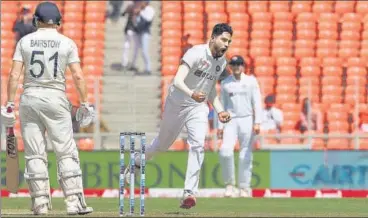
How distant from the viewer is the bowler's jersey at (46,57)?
12.7 meters

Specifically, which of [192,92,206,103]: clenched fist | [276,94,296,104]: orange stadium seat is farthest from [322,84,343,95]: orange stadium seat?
[192,92,206,103]: clenched fist

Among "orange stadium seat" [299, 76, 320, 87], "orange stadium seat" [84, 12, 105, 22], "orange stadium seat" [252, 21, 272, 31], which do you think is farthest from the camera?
"orange stadium seat" [84, 12, 105, 22]

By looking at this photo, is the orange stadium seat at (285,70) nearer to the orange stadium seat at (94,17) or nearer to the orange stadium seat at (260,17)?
the orange stadium seat at (260,17)

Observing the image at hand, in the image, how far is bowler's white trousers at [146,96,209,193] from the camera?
14602 mm

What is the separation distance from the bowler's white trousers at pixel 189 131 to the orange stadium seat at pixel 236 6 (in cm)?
1301

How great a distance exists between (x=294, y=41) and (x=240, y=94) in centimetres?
810

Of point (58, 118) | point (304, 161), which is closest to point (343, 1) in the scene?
point (304, 161)

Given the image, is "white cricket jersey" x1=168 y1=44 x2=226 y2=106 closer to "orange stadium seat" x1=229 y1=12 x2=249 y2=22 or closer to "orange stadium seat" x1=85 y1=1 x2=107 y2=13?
"orange stadium seat" x1=229 y1=12 x2=249 y2=22

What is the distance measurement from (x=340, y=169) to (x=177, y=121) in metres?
7.91

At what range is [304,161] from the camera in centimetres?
2255

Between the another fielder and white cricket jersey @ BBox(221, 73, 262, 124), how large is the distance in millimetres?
4623

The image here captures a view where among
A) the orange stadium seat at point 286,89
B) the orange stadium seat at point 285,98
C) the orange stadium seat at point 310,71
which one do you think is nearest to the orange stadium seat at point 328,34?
the orange stadium seat at point 310,71

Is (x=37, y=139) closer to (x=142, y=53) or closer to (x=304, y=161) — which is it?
(x=304, y=161)

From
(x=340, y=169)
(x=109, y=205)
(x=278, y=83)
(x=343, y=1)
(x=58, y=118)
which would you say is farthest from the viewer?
(x=343, y=1)
